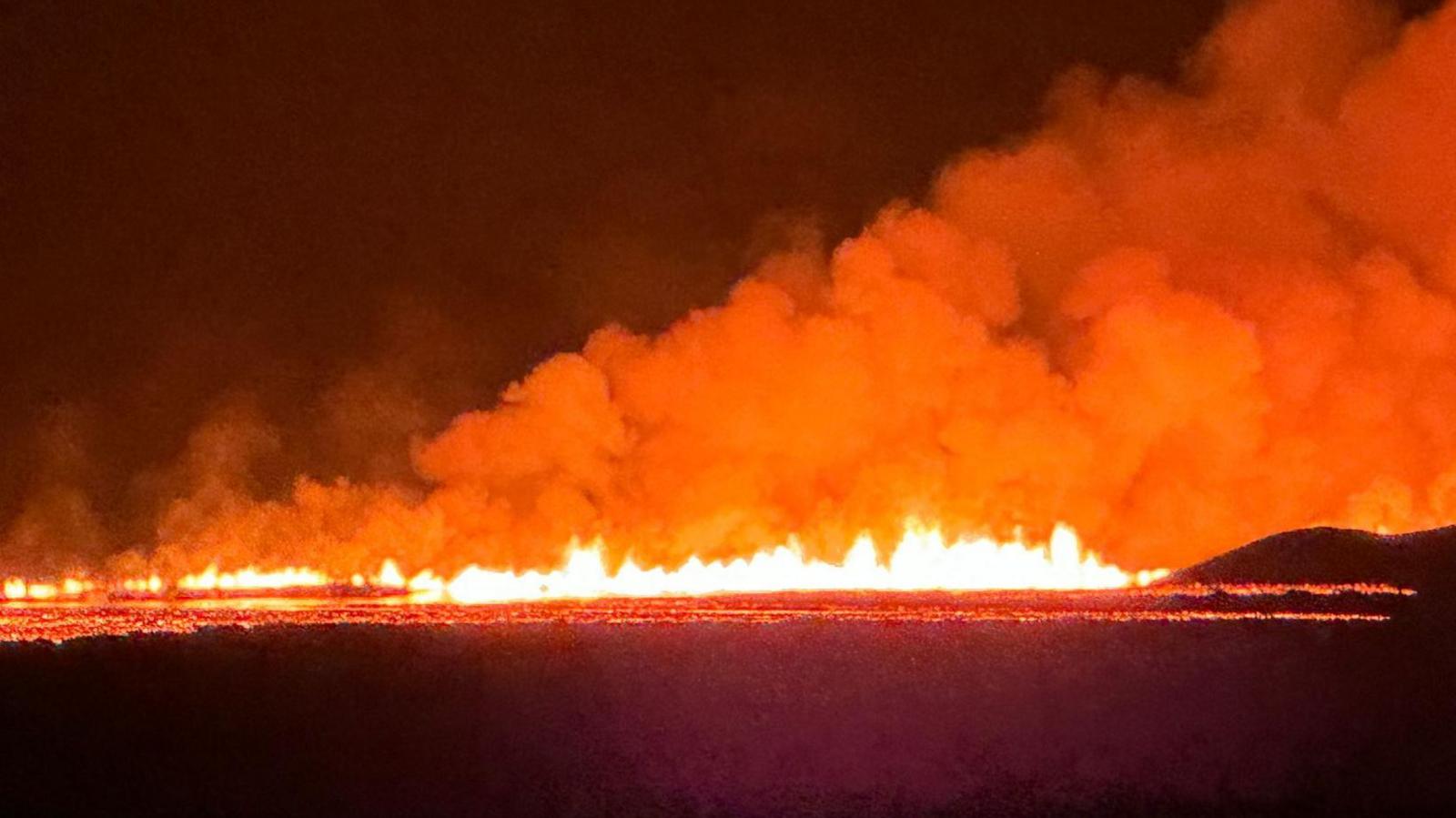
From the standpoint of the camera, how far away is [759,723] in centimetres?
3102

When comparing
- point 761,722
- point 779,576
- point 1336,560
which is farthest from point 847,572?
point 761,722

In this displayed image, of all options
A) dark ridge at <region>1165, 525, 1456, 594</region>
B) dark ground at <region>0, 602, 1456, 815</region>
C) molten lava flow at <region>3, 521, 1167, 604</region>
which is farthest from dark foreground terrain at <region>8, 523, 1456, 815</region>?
molten lava flow at <region>3, 521, 1167, 604</region>

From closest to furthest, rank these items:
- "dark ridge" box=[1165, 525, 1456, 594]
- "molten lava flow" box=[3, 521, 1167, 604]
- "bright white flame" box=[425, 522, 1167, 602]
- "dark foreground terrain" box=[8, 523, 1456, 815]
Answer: "dark foreground terrain" box=[8, 523, 1456, 815] → "dark ridge" box=[1165, 525, 1456, 594] → "molten lava flow" box=[3, 521, 1167, 604] → "bright white flame" box=[425, 522, 1167, 602]

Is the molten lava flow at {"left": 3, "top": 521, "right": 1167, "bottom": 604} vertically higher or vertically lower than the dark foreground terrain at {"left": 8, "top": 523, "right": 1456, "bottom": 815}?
higher

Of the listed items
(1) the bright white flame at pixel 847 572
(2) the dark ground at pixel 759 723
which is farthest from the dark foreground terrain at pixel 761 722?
(1) the bright white flame at pixel 847 572

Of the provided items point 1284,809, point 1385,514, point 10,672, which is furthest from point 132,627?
point 1385,514

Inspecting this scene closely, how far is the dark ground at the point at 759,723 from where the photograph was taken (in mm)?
26438

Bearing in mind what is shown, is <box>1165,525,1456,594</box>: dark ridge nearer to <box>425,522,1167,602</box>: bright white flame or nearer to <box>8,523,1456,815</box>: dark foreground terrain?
<box>425,522,1167,602</box>: bright white flame

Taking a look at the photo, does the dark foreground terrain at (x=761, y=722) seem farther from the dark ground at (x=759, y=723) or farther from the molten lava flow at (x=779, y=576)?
the molten lava flow at (x=779, y=576)

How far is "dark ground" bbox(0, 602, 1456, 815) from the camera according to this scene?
26.4 meters

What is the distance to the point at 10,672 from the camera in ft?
128

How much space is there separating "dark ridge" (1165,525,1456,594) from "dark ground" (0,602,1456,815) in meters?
10.1

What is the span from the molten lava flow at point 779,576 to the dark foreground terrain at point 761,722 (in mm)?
17246

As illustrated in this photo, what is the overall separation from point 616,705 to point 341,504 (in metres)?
46.8
